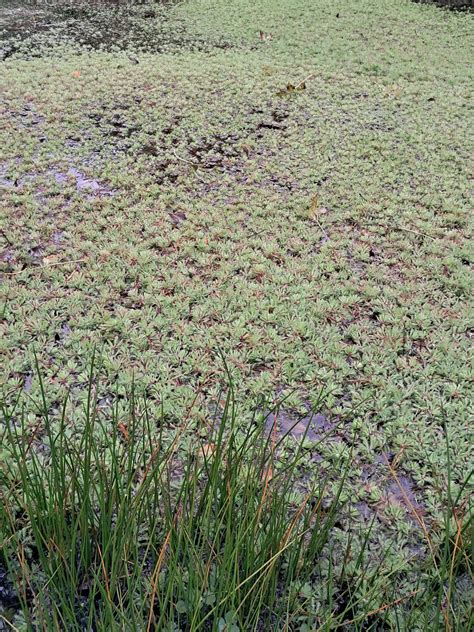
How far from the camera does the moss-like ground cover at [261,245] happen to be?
1579mm

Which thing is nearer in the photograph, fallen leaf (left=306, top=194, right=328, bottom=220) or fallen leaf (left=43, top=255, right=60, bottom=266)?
fallen leaf (left=43, top=255, right=60, bottom=266)

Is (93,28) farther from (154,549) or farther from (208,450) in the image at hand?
(154,549)

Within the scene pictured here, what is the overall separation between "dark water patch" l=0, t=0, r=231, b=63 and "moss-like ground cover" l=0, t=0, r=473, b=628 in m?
0.26

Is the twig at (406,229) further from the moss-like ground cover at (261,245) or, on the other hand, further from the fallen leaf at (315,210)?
the fallen leaf at (315,210)

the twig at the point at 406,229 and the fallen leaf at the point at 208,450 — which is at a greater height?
the twig at the point at 406,229

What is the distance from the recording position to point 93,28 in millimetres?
5176

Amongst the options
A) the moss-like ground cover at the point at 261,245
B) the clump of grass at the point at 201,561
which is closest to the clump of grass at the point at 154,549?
the clump of grass at the point at 201,561

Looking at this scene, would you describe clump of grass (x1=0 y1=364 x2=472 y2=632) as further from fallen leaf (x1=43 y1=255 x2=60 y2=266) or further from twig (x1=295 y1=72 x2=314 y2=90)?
twig (x1=295 y1=72 x2=314 y2=90)

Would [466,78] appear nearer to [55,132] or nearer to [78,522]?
[55,132]

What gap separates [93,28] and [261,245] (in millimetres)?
4010

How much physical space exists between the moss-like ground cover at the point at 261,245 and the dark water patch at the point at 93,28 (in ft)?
0.86

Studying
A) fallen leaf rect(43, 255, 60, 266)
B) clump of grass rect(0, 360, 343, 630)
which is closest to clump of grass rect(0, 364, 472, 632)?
clump of grass rect(0, 360, 343, 630)

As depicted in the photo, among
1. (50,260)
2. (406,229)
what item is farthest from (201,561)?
(406,229)

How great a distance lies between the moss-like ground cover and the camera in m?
1.58
